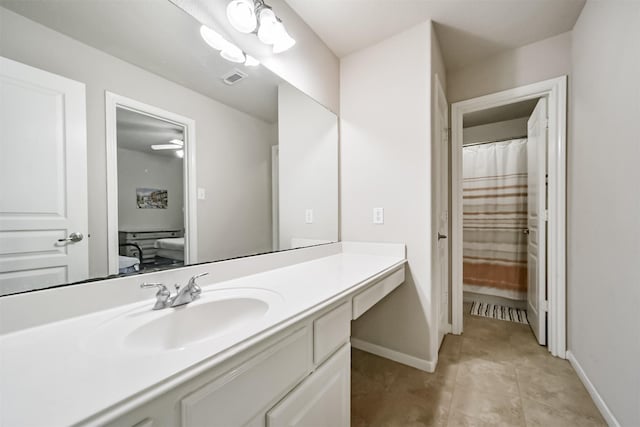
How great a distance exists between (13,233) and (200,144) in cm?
64

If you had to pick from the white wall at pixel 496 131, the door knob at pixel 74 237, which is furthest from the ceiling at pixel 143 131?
the white wall at pixel 496 131

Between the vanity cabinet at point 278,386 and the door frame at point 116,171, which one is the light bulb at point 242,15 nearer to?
the door frame at point 116,171

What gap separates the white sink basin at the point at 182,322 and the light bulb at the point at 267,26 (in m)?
1.27

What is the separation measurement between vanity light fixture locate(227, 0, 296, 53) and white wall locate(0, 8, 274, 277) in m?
0.41

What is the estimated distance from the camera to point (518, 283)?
2.75 metres

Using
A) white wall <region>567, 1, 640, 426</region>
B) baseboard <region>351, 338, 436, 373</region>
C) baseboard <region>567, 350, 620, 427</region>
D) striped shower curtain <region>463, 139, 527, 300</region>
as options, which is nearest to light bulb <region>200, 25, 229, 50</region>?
white wall <region>567, 1, 640, 426</region>

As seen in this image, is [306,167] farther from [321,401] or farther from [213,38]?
[321,401]

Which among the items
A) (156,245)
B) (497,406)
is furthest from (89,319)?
(497,406)

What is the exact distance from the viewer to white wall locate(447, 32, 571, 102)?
1.84m

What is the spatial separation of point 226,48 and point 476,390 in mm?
2334

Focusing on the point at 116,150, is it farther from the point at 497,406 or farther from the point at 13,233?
the point at 497,406

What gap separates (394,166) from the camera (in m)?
1.78

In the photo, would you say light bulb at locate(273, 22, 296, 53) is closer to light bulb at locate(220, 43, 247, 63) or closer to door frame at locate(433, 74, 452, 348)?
light bulb at locate(220, 43, 247, 63)

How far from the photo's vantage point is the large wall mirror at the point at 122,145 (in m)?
0.68
